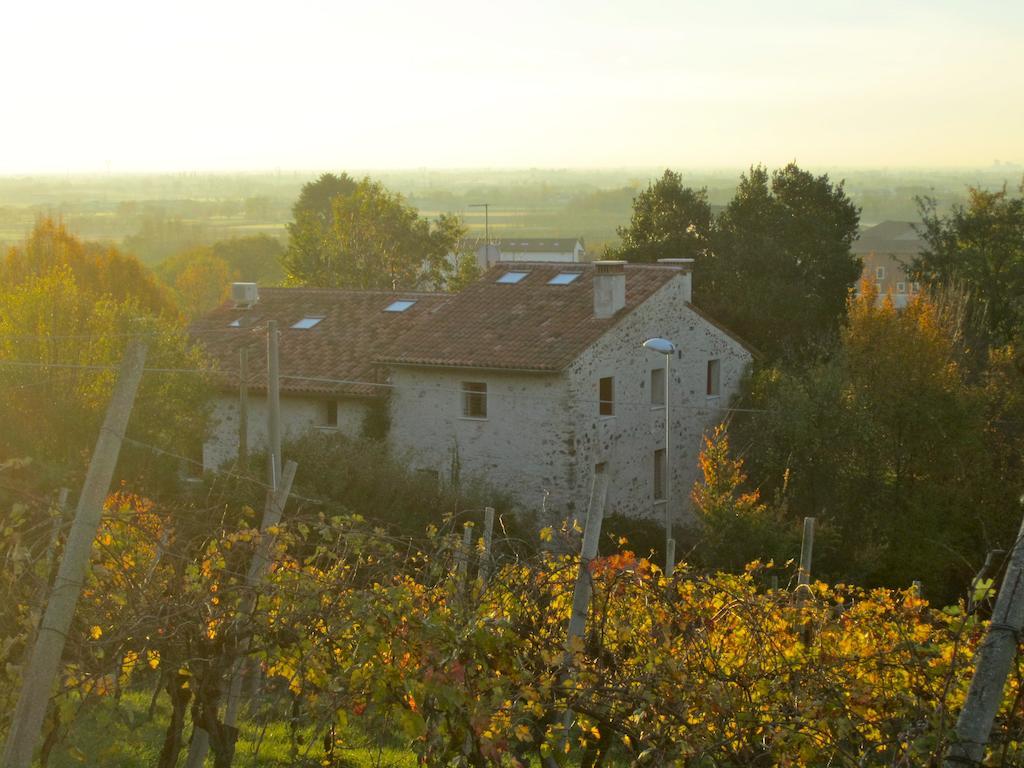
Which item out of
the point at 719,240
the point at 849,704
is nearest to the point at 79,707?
the point at 849,704

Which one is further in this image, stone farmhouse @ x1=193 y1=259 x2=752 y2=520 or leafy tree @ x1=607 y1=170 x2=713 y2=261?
leafy tree @ x1=607 y1=170 x2=713 y2=261

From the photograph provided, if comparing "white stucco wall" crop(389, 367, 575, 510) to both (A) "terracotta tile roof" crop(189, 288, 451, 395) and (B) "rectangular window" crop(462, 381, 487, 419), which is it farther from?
(A) "terracotta tile roof" crop(189, 288, 451, 395)

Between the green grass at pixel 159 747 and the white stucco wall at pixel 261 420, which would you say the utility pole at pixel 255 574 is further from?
the white stucco wall at pixel 261 420

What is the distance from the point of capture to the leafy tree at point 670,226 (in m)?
45.0

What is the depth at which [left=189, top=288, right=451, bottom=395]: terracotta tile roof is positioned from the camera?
29583 mm

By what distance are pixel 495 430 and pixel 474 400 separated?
95cm

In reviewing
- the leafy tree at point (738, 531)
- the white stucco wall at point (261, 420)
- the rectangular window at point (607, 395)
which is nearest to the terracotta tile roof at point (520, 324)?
the rectangular window at point (607, 395)

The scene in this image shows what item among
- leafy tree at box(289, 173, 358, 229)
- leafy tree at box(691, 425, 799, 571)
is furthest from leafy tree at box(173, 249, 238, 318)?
leafy tree at box(691, 425, 799, 571)

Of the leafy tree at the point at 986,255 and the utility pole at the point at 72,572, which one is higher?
the utility pole at the point at 72,572

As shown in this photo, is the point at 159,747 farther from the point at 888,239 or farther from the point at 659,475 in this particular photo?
the point at 888,239

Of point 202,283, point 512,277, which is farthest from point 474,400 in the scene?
point 202,283

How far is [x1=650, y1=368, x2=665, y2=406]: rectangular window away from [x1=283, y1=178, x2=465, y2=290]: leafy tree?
26.7m

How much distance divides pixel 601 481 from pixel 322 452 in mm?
17222

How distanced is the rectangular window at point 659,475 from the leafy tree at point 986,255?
13962mm
